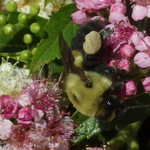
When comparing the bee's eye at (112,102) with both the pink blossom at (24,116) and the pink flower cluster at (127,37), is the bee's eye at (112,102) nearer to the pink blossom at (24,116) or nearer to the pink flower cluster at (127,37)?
the pink flower cluster at (127,37)

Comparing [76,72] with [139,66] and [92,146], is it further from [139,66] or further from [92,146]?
[92,146]

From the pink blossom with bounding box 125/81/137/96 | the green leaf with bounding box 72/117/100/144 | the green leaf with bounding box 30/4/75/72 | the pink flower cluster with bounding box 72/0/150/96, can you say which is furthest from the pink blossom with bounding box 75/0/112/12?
the green leaf with bounding box 72/117/100/144

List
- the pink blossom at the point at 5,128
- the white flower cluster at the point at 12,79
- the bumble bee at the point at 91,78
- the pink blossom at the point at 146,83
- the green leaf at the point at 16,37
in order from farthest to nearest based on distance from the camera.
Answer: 1. the green leaf at the point at 16,37
2. the white flower cluster at the point at 12,79
3. the pink blossom at the point at 5,128
4. the pink blossom at the point at 146,83
5. the bumble bee at the point at 91,78

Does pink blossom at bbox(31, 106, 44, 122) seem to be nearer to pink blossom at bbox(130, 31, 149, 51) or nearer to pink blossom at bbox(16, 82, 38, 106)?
pink blossom at bbox(16, 82, 38, 106)

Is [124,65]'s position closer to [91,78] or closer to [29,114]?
[91,78]

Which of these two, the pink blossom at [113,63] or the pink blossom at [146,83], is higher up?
the pink blossom at [113,63]

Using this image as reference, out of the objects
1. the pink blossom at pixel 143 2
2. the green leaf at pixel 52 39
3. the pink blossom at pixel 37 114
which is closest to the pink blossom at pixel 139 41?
the pink blossom at pixel 143 2

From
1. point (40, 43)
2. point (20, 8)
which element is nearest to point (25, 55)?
point (40, 43)
